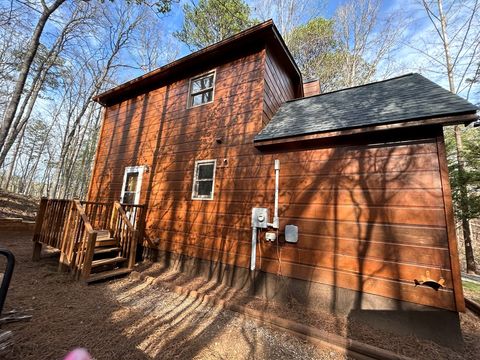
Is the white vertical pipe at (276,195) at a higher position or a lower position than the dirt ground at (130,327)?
higher

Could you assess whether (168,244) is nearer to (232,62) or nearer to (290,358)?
(290,358)

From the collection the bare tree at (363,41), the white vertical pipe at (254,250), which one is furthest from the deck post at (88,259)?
the bare tree at (363,41)

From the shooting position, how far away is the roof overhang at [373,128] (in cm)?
285

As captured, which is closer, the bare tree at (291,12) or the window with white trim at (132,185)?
the window with white trim at (132,185)

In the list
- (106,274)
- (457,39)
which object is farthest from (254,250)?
(457,39)

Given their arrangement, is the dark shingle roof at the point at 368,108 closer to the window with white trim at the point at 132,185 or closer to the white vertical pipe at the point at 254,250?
the white vertical pipe at the point at 254,250

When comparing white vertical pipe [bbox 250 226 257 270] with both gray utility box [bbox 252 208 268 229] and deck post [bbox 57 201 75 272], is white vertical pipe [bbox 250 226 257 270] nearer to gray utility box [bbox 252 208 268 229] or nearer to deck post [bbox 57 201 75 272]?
gray utility box [bbox 252 208 268 229]

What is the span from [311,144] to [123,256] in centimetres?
472

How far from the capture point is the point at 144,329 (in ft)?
8.78

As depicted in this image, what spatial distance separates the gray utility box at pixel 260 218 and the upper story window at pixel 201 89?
3.36 metres

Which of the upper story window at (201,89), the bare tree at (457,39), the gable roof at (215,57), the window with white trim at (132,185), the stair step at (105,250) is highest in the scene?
the bare tree at (457,39)

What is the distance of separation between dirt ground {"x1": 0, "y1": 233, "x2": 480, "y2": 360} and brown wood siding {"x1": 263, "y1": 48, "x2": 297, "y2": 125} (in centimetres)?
392

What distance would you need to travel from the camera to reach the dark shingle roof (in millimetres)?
3188

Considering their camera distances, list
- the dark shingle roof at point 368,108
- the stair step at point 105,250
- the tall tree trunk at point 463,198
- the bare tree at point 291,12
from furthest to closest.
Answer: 1. the bare tree at point 291,12
2. the tall tree trunk at point 463,198
3. the stair step at point 105,250
4. the dark shingle roof at point 368,108
